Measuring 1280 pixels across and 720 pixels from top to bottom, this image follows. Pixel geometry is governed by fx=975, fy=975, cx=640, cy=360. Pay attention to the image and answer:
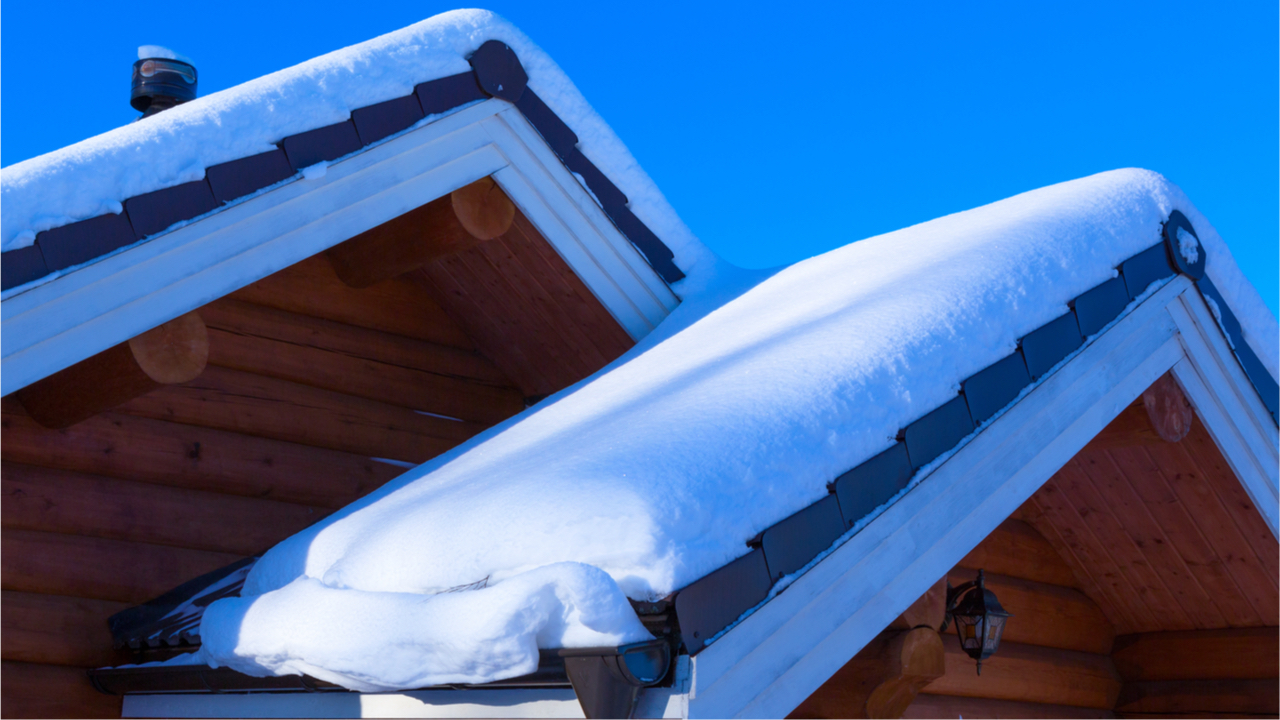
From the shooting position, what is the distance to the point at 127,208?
250 centimetres

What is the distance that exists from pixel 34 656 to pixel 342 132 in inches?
73.5

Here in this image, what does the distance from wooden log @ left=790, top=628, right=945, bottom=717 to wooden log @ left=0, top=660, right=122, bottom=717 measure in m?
2.29

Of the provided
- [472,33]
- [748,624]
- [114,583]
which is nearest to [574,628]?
[748,624]

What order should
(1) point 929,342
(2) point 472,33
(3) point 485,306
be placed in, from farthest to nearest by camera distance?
(3) point 485,306, (2) point 472,33, (1) point 929,342

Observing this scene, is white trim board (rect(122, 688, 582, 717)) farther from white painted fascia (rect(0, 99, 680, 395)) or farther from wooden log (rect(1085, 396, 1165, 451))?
wooden log (rect(1085, 396, 1165, 451))

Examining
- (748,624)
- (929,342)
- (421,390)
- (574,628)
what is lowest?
(748,624)

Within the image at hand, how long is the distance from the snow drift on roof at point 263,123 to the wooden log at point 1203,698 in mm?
3426

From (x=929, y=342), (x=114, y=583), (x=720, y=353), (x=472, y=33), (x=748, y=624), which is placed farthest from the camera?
(x=472, y=33)

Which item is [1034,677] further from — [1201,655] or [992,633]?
[992,633]

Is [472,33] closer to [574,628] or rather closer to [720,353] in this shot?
[720,353]

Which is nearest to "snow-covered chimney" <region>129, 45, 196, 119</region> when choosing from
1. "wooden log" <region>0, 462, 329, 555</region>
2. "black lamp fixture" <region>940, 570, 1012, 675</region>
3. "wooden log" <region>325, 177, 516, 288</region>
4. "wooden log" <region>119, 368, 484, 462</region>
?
"wooden log" <region>325, 177, 516, 288</region>

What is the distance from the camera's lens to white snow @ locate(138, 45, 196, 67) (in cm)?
407

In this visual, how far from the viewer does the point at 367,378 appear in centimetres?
408

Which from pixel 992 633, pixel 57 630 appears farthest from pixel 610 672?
pixel 992 633
